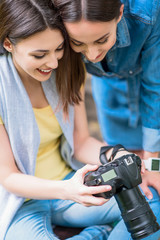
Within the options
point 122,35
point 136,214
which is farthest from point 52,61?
point 136,214

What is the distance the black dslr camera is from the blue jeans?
0.57 ft

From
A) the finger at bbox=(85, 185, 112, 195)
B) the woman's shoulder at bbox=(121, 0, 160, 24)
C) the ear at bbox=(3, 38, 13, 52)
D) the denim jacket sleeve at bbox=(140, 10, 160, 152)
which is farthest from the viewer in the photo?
the denim jacket sleeve at bbox=(140, 10, 160, 152)

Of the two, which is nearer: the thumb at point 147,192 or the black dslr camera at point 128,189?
the black dslr camera at point 128,189

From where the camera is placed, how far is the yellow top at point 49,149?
1.26m

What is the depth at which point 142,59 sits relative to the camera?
1.36 metres

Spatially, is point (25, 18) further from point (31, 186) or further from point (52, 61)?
point (31, 186)

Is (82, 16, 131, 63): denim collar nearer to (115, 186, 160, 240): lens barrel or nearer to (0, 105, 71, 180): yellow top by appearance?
(0, 105, 71, 180): yellow top

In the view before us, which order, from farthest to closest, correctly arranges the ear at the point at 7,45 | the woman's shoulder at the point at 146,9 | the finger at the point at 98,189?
the woman's shoulder at the point at 146,9 < the ear at the point at 7,45 < the finger at the point at 98,189

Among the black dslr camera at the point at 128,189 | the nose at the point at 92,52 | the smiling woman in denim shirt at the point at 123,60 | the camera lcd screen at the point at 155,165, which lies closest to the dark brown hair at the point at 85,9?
the smiling woman in denim shirt at the point at 123,60

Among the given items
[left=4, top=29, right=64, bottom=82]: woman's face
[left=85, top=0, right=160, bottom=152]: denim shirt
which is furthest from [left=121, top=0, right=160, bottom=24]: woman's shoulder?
[left=4, top=29, right=64, bottom=82]: woman's face

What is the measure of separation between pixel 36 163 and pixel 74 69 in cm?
37

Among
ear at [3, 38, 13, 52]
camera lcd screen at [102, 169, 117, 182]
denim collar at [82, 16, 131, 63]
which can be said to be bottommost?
camera lcd screen at [102, 169, 117, 182]

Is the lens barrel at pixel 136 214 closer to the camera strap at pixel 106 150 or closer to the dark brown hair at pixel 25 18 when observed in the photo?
the camera strap at pixel 106 150

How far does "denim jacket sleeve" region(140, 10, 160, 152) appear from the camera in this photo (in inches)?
50.4
